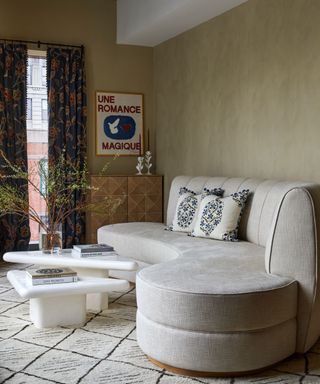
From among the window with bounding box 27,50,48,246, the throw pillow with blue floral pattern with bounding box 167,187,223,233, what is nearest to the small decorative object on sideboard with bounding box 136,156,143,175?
the window with bounding box 27,50,48,246

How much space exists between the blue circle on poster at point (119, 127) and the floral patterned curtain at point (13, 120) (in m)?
0.98

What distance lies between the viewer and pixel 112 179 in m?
6.24

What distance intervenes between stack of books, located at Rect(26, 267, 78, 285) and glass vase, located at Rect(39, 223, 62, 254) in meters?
0.51

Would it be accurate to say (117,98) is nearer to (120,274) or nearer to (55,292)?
(120,274)

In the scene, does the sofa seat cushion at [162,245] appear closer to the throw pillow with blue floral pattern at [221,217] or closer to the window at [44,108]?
the throw pillow with blue floral pattern at [221,217]

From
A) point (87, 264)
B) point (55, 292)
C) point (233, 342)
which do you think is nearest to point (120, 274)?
point (87, 264)

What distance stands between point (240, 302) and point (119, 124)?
4161 mm

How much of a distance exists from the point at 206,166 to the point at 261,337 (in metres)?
3.10

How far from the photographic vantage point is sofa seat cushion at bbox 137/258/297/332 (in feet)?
9.28

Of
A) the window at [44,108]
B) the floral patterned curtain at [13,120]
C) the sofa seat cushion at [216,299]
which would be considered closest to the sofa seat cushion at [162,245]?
the sofa seat cushion at [216,299]

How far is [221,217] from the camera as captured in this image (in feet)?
14.8

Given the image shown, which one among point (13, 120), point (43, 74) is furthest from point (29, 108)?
point (43, 74)

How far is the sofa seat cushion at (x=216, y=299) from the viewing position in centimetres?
283

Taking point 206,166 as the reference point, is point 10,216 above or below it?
below
